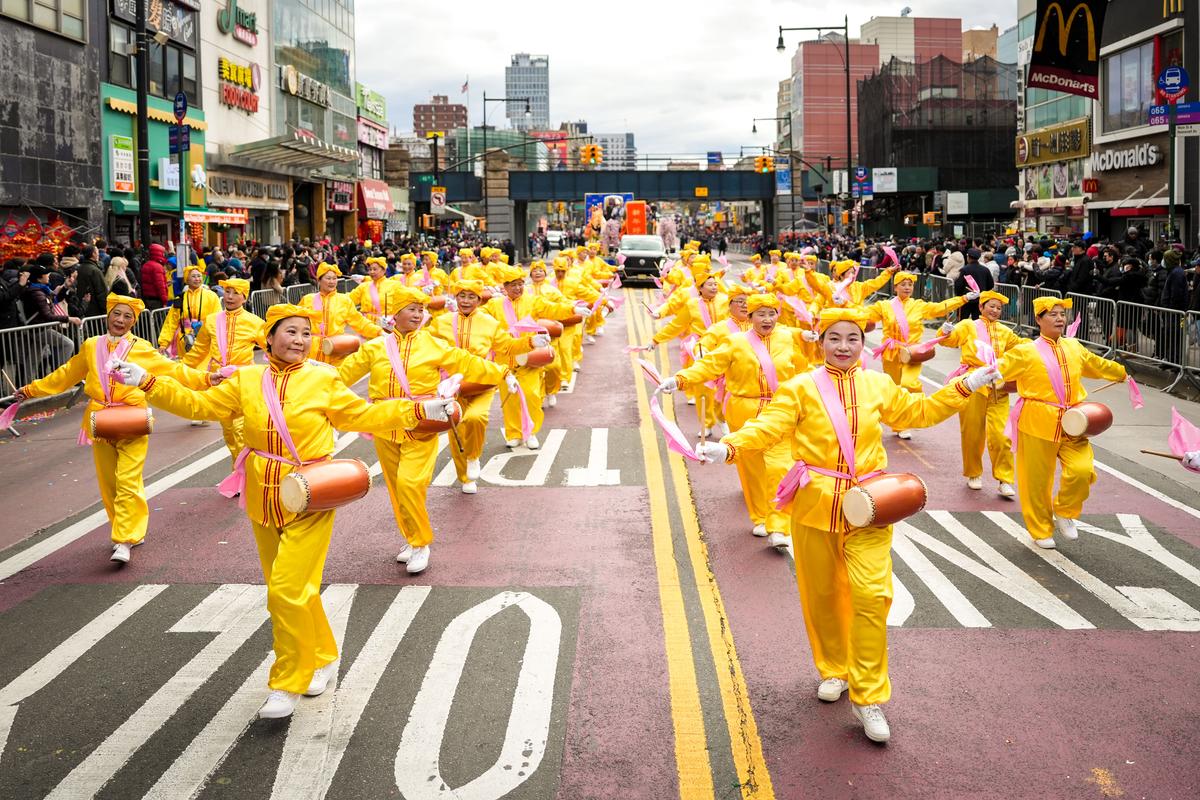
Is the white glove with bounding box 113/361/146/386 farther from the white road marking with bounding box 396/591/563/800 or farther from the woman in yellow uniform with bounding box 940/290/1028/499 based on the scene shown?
the woman in yellow uniform with bounding box 940/290/1028/499

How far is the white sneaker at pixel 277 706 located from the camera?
5855mm

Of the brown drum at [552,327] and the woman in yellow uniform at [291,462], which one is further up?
the brown drum at [552,327]

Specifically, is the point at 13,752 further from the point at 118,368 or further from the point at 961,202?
the point at 961,202

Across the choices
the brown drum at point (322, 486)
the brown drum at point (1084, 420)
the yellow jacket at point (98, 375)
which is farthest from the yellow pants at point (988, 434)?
the yellow jacket at point (98, 375)

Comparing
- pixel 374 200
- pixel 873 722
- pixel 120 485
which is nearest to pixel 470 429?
pixel 120 485

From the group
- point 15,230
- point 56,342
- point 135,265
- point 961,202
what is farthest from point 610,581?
point 961,202

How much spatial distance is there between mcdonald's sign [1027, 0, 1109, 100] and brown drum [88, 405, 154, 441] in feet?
67.1

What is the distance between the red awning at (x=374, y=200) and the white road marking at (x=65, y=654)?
4556cm

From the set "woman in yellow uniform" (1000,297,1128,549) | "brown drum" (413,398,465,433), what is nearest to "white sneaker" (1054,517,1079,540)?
"woman in yellow uniform" (1000,297,1128,549)

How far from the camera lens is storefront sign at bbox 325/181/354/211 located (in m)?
47.5

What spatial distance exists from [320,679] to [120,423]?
11.1 ft

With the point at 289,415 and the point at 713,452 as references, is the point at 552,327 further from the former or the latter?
the point at 713,452

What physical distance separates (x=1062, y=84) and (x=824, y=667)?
2110cm

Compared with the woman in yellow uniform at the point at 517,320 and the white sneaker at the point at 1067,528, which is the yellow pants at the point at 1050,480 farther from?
the woman in yellow uniform at the point at 517,320
